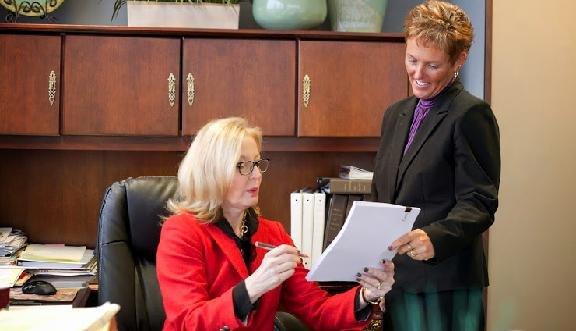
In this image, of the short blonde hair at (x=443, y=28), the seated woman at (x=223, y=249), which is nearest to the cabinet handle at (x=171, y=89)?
the seated woman at (x=223, y=249)

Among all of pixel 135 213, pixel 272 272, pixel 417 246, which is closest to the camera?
pixel 272 272

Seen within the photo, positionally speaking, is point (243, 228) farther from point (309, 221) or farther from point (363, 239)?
point (309, 221)

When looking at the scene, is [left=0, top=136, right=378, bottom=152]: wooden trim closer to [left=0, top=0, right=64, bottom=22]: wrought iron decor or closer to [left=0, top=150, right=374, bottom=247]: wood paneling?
[left=0, top=150, right=374, bottom=247]: wood paneling

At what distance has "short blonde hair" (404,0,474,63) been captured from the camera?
1853 mm

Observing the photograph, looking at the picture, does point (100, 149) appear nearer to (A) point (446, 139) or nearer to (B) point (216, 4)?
(B) point (216, 4)

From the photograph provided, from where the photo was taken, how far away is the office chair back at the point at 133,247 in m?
1.96

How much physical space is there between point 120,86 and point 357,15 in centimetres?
92

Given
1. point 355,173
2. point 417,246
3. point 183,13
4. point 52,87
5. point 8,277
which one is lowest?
point 8,277

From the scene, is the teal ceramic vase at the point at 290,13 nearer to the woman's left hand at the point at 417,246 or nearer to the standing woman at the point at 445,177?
the standing woman at the point at 445,177

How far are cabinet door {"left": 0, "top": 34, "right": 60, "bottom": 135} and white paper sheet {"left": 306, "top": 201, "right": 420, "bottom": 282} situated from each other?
1430 mm

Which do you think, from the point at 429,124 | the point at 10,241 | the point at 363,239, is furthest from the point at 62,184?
the point at 363,239

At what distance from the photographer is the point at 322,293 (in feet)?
6.31

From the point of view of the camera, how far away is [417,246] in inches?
67.0

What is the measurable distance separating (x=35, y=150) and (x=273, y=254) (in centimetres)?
170
